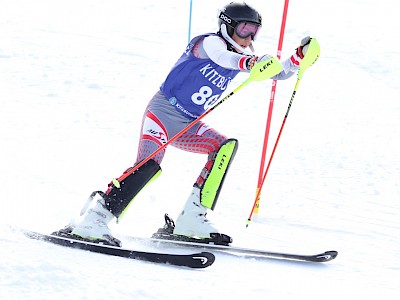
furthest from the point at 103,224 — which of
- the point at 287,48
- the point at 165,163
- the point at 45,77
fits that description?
the point at 287,48

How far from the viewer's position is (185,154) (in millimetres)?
7391

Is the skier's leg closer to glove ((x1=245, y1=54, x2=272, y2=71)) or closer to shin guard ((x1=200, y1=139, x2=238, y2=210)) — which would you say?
shin guard ((x1=200, y1=139, x2=238, y2=210))

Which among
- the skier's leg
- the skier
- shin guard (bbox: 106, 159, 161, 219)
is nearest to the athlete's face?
the skier

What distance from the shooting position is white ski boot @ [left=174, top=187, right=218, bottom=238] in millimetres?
4648

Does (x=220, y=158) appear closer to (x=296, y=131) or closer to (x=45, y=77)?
(x=296, y=131)

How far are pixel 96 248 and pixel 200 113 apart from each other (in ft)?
3.87

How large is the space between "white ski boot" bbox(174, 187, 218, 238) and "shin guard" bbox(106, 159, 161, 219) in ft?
1.32

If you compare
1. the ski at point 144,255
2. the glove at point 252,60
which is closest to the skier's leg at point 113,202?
the ski at point 144,255

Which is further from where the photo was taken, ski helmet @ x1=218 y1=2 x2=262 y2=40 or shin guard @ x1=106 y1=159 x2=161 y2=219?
ski helmet @ x1=218 y1=2 x2=262 y2=40

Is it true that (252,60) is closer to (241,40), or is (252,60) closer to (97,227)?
(241,40)

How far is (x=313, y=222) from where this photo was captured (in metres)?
5.75

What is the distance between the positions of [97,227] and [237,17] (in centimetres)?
158

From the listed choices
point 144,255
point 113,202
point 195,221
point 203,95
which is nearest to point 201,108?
point 203,95

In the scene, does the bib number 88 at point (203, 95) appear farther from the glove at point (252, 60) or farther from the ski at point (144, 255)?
the ski at point (144, 255)
